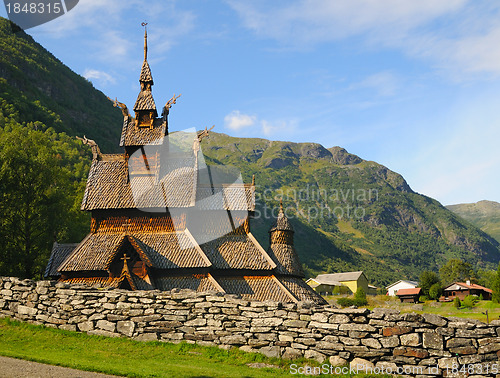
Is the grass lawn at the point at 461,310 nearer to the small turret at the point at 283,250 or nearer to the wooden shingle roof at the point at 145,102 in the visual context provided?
the small turret at the point at 283,250

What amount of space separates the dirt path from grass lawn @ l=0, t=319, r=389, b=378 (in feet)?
0.88

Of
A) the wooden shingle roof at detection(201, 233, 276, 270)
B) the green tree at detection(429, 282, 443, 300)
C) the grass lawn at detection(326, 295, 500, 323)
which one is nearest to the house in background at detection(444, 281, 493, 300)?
the green tree at detection(429, 282, 443, 300)

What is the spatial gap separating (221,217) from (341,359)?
67.6 feet

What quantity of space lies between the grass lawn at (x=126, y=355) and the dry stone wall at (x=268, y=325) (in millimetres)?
364

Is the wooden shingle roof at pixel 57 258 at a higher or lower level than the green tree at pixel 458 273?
higher

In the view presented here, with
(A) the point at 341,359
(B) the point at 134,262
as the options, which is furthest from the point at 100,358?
(B) the point at 134,262

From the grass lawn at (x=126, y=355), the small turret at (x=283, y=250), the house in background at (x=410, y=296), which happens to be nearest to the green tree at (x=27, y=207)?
the small turret at (x=283, y=250)

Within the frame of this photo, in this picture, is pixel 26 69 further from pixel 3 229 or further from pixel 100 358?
pixel 100 358

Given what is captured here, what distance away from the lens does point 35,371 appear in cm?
1211

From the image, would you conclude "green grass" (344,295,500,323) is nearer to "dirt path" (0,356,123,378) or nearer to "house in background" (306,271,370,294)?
"dirt path" (0,356,123,378)

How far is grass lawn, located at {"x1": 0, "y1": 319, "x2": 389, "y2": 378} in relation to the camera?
12805 mm

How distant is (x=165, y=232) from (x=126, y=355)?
55.2 feet

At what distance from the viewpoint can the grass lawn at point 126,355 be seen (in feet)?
42.0

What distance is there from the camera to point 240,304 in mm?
15258
